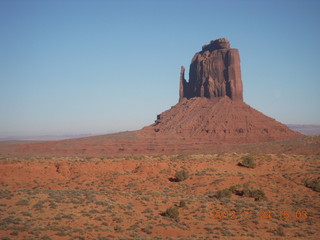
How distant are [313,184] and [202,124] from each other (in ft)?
230

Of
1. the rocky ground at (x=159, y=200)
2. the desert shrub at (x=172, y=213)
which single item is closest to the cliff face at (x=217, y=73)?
the rocky ground at (x=159, y=200)

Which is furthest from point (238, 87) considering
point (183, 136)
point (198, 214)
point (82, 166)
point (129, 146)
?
point (198, 214)

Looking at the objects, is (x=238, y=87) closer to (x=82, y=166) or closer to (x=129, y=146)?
(x=129, y=146)

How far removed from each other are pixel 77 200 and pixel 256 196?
12342 millimetres

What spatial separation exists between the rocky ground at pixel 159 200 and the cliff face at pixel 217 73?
7208cm

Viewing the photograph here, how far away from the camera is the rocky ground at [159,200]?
14.2m

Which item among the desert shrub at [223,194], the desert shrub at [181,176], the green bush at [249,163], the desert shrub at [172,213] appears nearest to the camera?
the desert shrub at [172,213]

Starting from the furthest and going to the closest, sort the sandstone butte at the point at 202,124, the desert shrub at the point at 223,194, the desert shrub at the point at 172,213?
the sandstone butte at the point at 202,124
the desert shrub at the point at 223,194
the desert shrub at the point at 172,213

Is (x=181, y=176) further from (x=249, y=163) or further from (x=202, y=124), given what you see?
(x=202, y=124)

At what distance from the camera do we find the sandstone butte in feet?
268
